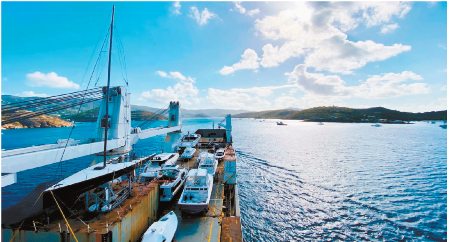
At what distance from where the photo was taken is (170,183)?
73.0ft

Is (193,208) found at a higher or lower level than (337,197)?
higher

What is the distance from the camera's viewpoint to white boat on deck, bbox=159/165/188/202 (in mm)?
21500

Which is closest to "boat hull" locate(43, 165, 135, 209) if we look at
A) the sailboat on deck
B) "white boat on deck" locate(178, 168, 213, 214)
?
the sailboat on deck

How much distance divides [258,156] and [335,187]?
25.6 meters

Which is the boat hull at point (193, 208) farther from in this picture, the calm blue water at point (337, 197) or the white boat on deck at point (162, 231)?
the calm blue water at point (337, 197)

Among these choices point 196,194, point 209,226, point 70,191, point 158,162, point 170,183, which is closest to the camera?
point 70,191

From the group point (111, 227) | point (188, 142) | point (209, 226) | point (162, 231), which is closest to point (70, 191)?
point (111, 227)

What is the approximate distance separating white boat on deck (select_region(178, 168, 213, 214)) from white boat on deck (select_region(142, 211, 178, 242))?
221 cm

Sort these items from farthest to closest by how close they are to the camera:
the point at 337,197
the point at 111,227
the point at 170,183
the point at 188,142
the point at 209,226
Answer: the point at 188,142 → the point at 337,197 → the point at 170,183 → the point at 209,226 → the point at 111,227

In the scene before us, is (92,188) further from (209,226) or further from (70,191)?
(209,226)

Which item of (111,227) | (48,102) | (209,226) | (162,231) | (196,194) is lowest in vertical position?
(209,226)

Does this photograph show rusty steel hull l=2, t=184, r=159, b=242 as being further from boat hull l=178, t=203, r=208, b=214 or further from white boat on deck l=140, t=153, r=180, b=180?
white boat on deck l=140, t=153, r=180, b=180

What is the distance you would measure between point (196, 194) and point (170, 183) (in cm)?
310

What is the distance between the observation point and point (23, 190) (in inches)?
1378
